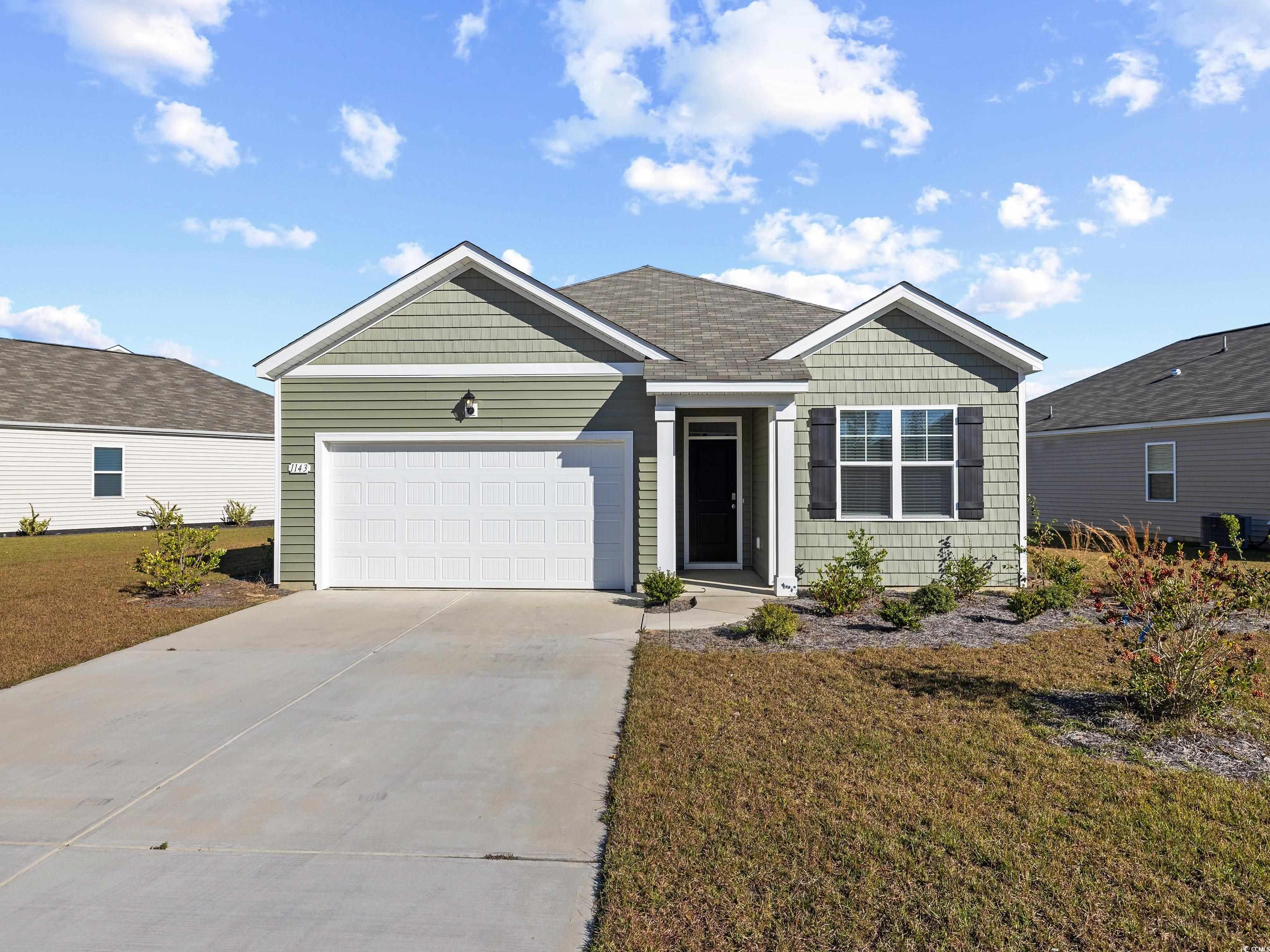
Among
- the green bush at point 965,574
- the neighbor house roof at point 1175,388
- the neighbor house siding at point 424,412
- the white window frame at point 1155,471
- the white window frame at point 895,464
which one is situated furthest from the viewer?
the white window frame at point 1155,471

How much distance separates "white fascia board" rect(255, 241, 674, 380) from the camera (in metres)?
9.82

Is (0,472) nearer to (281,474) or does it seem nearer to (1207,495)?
(281,474)

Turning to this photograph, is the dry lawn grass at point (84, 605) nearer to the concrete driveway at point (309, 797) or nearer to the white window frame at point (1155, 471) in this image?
the concrete driveway at point (309, 797)

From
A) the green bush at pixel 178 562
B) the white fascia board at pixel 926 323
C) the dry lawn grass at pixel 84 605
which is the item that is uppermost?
the white fascia board at pixel 926 323

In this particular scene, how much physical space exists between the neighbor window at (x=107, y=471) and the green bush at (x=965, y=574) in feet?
71.9

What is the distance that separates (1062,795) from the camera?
3.61m

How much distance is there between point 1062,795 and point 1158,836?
45cm

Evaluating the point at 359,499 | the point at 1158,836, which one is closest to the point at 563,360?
the point at 359,499

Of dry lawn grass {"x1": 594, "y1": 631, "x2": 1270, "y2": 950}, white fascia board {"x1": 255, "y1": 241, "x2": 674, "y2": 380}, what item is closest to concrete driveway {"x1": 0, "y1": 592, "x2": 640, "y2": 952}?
dry lawn grass {"x1": 594, "y1": 631, "x2": 1270, "y2": 950}

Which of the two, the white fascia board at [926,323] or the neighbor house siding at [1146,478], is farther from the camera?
the neighbor house siding at [1146,478]

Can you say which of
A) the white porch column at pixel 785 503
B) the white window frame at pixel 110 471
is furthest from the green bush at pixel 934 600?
the white window frame at pixel 110 471

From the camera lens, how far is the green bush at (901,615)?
7254mm

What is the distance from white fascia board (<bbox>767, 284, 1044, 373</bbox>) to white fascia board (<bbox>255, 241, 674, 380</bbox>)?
84.4 inches

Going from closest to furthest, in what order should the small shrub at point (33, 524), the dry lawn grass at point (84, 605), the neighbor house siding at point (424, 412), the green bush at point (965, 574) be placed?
the dry lawn grass at point (84, 605) < the green bush at point (965, 574) < the neighbor house siding at point (424, 412) < the small shrub at point (33, 524)
